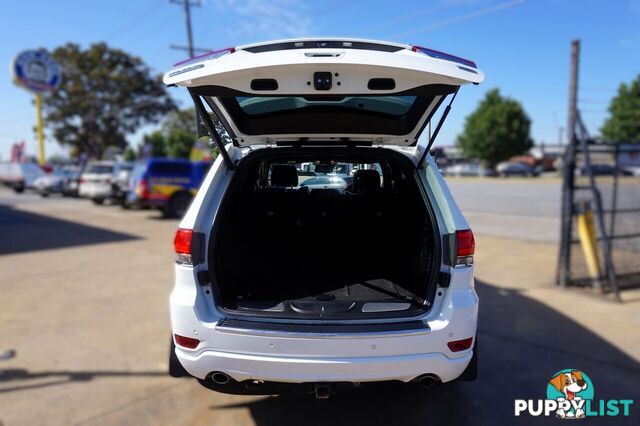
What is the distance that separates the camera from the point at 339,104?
9.67ft

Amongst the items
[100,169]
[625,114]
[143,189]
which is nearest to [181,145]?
[100,169]

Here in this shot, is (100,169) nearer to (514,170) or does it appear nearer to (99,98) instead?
(99,98)

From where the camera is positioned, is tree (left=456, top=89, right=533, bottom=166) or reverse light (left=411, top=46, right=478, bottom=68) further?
tree (left=456, top=89, right=533, bottom=166)

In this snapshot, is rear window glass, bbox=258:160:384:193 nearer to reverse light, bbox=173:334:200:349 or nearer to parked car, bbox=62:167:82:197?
reverse light, bbox=173:334:200:349

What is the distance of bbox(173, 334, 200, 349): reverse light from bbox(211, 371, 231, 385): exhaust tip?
0.60ft

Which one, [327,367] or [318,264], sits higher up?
[318,264]

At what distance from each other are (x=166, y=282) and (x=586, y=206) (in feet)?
17.8

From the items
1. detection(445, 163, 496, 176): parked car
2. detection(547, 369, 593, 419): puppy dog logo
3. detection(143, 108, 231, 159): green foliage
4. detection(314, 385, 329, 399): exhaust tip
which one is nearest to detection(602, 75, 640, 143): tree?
detection(445, 163, 496, 176): parked car

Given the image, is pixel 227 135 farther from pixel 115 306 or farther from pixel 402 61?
pixel 115 306

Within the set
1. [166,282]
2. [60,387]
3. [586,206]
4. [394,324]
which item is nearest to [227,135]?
[394,324]

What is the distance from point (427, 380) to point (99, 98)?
4372cm

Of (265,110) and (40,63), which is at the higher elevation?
(40,63)

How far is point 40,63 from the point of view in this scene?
98.9ft

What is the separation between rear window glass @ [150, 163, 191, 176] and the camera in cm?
1362
